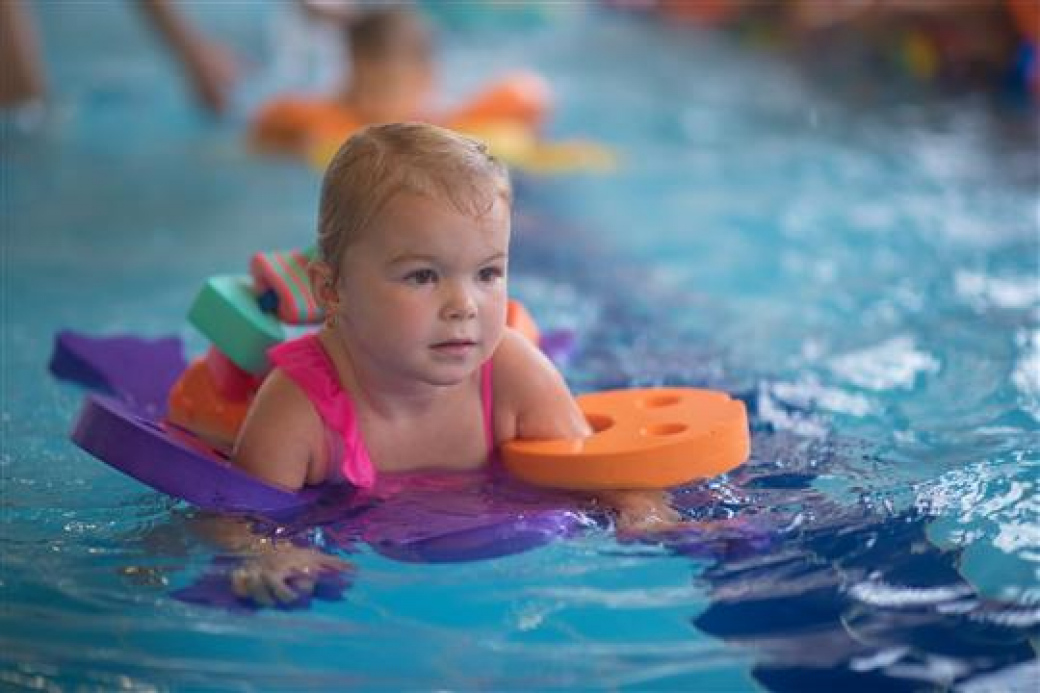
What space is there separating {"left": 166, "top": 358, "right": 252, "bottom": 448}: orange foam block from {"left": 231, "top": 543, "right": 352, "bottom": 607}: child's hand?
1.61 feet

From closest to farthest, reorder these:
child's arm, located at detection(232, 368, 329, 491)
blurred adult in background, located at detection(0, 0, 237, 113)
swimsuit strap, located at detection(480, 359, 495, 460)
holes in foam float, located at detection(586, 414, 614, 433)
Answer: child's arm, located at detection(232, 368, 329, 491), swimsuit strap, located at detection(480, 359, 495, 460), holes in foam float, located at detection(586, 414, 614, 433), blurred adult in background, located at detection(0, 0, 237, 113)

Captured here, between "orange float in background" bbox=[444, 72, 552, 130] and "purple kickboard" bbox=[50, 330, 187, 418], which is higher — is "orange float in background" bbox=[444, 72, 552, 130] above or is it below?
above

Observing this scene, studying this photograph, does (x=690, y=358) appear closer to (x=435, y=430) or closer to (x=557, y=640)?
(x=435, y=430)

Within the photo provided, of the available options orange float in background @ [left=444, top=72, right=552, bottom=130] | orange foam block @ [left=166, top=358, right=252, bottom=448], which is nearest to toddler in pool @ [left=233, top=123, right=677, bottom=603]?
orange foam block @ [left=166, top=358, right=252, bottom=448]

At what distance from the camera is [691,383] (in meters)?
3.09

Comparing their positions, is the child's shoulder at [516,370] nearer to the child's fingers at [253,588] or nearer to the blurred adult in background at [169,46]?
the child's fingers at [253,588]

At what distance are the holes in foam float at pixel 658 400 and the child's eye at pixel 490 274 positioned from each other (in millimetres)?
508

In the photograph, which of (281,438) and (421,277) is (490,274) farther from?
(281,438)

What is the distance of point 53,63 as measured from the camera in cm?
825

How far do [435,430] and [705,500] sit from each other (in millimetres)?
461

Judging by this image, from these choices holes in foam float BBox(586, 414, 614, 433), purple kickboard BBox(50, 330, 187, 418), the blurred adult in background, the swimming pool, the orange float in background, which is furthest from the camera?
the blurred adult in background

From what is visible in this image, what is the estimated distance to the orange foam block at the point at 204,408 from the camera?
101 inches

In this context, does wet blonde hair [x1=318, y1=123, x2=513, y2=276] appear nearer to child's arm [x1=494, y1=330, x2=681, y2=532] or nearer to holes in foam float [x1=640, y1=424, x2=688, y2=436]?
child's arm [x1=494, y1=330, x2=681, y2=532]

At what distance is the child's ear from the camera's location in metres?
2.28
